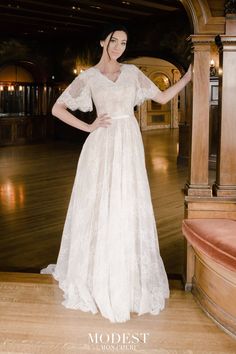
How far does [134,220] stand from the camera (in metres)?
3.01

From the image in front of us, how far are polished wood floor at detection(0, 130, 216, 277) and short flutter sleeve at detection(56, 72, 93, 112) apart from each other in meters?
1.65

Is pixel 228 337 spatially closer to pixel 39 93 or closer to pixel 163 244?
pixel 163 244

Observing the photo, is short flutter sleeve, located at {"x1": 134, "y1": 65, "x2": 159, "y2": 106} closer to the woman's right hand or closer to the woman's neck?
the woman's neck

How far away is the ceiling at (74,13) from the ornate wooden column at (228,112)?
6.60 metres

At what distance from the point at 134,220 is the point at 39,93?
14.2 m

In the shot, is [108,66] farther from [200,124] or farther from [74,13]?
[74,13]

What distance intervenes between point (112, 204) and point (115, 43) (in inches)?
38.1

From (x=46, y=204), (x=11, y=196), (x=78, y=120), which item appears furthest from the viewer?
(x=11, y=196)

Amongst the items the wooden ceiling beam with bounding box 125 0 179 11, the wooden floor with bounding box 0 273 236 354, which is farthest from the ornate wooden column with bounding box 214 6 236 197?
the wooden ceiling beam with bounding box 125 0 179 11

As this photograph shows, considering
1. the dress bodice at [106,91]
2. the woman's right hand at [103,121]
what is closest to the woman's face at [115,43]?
the dress bodice at [106,91]

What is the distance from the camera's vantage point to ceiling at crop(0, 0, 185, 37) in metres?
10.4

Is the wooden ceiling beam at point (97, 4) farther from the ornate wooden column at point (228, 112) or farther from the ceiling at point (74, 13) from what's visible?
the ornate wooden column at point (228, 112)

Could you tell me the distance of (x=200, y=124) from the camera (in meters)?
3.35

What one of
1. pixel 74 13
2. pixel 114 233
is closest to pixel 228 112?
pixel 114 233
